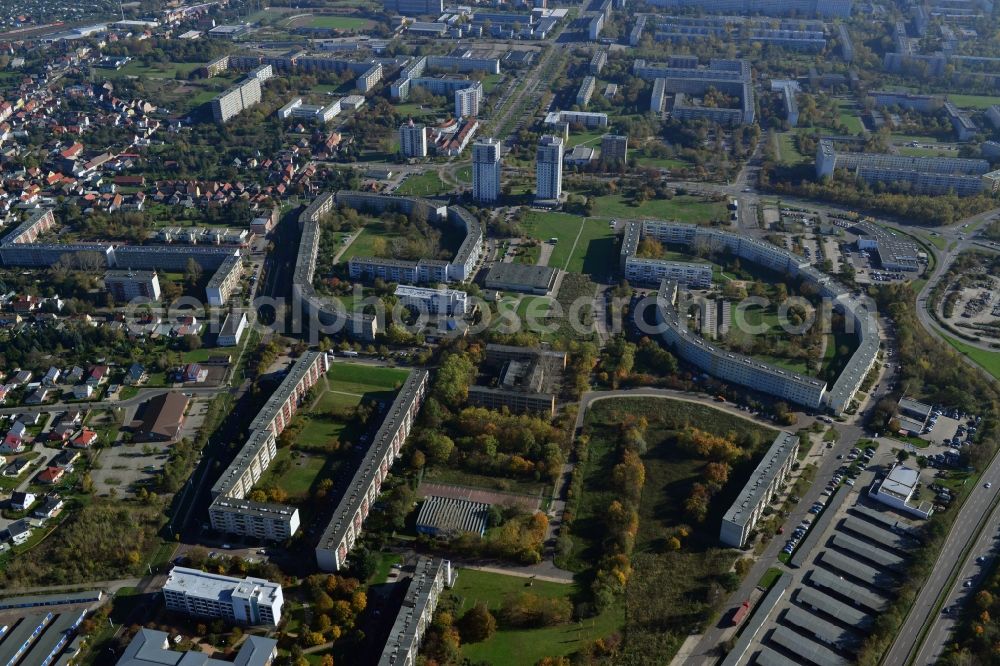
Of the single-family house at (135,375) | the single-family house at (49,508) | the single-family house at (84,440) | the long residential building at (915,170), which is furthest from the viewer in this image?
the long residential building at (915,170)

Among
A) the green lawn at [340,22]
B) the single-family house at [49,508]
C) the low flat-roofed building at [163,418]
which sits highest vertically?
the green lawn at [340,22]

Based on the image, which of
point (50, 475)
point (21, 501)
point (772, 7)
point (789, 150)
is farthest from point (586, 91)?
point (21, 501)

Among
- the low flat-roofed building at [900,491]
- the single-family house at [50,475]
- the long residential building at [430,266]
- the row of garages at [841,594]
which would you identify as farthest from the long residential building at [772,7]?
the single-family house at [50,475]

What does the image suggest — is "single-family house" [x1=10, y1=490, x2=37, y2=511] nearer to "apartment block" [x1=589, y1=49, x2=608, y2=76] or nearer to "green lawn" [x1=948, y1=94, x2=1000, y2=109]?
"apartment block" [x1=589, y1=49, x2=608, y2=76]

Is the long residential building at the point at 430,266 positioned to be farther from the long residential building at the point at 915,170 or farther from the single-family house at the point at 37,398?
the long residential building at the point at 915,170

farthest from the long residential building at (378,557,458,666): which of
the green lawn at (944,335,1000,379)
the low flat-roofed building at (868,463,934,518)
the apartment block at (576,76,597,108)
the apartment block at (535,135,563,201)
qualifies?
the apartment block at (576,76,597,108)

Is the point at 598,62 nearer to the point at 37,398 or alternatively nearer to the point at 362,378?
the point at 362,378

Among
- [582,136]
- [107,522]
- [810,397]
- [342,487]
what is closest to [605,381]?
[810,397]
